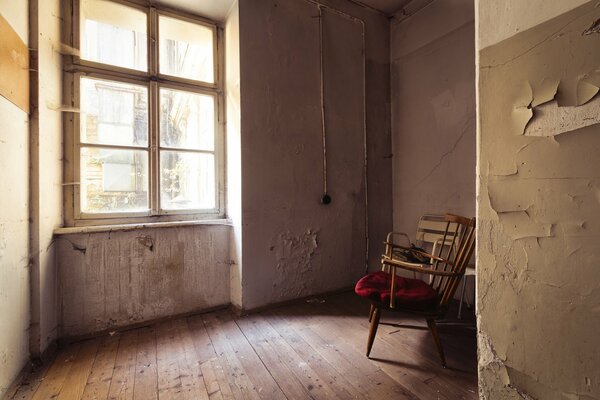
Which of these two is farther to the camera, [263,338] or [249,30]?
[249,30]

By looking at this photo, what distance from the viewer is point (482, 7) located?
1.09 m

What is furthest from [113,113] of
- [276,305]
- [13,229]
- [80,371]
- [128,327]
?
[276,305]

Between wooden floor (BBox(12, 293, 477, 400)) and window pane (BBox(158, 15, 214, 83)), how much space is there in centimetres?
217

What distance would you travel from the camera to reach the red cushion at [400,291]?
1.65m

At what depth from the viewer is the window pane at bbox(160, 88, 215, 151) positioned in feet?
8.18

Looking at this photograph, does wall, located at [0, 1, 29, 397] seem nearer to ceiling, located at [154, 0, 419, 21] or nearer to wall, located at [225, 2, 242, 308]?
ceiling, located at [154, 0, 419, 21]

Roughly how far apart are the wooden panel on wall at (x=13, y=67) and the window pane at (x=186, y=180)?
0.93 meters

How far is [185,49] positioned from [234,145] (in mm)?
1044

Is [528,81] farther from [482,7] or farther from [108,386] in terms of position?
[108,386]

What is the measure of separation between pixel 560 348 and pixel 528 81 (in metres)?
0.87

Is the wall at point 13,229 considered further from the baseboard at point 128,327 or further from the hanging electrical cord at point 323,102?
the hanging electrical cord at point 323,102

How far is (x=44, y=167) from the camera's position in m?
1.83

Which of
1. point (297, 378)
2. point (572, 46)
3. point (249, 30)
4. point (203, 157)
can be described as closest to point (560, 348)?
point (572, 46)

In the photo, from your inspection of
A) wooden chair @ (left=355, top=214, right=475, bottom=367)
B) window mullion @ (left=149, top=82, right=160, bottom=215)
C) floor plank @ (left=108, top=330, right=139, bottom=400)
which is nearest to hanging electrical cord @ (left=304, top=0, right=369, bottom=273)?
wooden chair @ (left=355, top=214, right=475, bottom=367)
